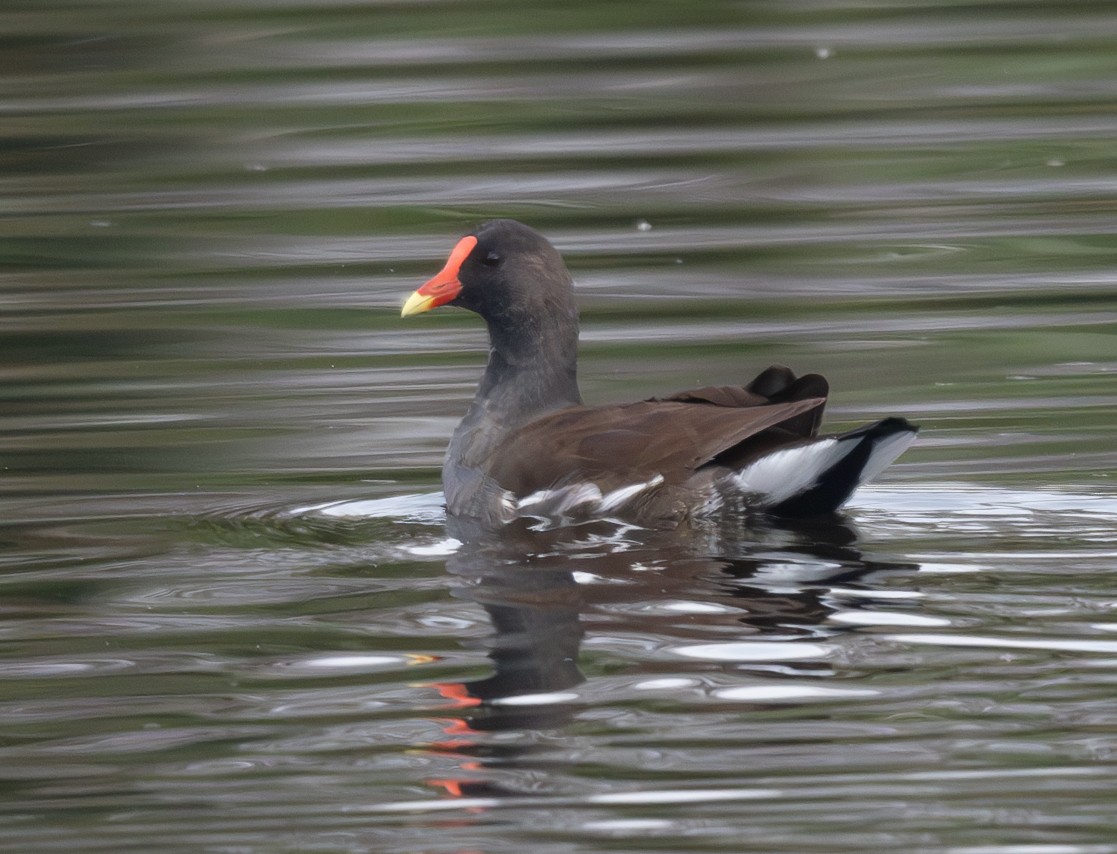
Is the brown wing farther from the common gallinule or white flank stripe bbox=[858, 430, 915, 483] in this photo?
white flank stripe bbox=[858, 430, 915, 483]

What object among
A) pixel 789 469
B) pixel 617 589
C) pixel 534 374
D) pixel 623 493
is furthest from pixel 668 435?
pixel 534 374

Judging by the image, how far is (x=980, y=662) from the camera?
16.2ft

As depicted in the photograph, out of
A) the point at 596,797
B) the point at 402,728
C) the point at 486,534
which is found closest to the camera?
the point at 596,797

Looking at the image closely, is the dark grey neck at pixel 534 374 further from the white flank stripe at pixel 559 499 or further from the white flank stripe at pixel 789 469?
the white flank stripe at pixel 789 469

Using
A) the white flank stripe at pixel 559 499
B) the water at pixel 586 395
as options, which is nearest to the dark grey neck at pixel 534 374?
the water at pixel 586 395

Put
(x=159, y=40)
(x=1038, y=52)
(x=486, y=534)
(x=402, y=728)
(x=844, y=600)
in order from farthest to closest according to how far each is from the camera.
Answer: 1. (x=159, y=40)
2. (x=1038, y=52)
3. (x=486, y=534)
4. (x=844, y=600)
5. (x=402, y=728)

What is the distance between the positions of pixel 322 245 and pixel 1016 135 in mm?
3740

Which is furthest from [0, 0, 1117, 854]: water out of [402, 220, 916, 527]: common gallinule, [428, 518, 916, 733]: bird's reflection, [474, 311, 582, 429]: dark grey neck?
[474, 311, 582, 429]: dark grey neck

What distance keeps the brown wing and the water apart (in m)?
0.22

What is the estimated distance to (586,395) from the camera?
329 inches

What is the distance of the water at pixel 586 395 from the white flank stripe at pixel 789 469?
0.51 ft

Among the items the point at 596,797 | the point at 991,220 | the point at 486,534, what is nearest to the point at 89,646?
the point at 486,534

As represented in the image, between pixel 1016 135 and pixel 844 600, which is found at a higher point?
pixel 1016 135

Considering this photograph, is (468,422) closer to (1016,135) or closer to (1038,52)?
(1016,135)
